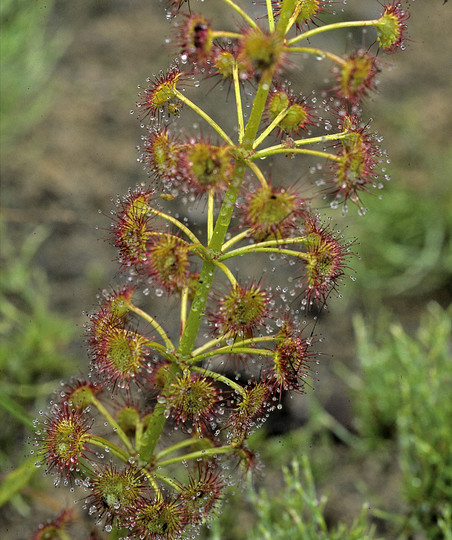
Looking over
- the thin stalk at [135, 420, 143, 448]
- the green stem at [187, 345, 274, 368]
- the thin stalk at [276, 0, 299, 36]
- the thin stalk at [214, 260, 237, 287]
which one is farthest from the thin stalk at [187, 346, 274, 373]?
the thin stalk at [276, 0, 299, 36]

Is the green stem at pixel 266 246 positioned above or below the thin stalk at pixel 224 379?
above

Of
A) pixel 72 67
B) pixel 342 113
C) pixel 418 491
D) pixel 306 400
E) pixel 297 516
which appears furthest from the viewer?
pixel 72 67

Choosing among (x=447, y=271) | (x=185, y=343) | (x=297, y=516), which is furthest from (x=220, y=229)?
(x=447, y=271)

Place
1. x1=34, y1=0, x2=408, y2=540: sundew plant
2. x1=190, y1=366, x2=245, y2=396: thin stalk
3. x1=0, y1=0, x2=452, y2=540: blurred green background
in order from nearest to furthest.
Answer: x1=34, y1=0, x2=408, y2=540: sundew plant < x1=190, y1=366, x2=245, y2=396: thin stalk < x1=0, y1=0, x2=452, y2=540: blurred green background

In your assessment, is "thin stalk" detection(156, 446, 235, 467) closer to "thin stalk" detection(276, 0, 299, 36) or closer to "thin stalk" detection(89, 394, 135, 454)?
"thin stalk" detection(89, 394, 135, 454)

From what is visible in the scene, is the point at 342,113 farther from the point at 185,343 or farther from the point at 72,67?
the point at 72,67

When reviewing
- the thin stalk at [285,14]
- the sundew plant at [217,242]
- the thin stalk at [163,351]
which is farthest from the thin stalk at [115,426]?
the thin stalk at [285,14]

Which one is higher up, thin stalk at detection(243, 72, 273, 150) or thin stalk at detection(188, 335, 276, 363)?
thin stalk at detection(243, 72, 273, 150)

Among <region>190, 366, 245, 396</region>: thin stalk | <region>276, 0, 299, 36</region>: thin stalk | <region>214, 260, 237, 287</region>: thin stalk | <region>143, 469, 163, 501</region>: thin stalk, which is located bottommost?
<region>143, 469, 163, 501</region>: thin stalk

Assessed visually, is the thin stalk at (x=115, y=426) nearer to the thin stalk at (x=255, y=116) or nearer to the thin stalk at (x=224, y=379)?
the thin stalk at (x=224, y=379)
